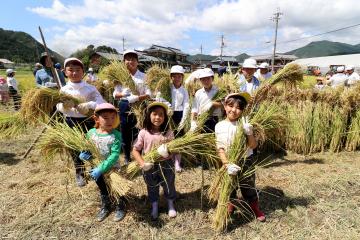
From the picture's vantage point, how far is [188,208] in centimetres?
320

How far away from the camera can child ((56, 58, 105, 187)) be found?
10.9 feet

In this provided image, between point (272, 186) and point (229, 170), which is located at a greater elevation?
point (229, 170)

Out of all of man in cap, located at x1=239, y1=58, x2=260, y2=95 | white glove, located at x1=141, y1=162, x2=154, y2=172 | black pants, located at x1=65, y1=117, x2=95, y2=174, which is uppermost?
man in cap, located at x1=239, y1=58, x2=260, y2=95

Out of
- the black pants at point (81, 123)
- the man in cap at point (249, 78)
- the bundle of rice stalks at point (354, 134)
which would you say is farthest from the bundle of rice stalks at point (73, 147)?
the bundle of rice stalks at point (354, 134)

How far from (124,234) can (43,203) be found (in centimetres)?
127

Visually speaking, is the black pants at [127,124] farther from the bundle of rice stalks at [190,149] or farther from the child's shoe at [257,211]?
the child's shoe at [257,211]

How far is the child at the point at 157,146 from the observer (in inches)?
112

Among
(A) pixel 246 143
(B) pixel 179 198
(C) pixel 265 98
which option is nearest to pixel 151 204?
(B) pixel 179 198

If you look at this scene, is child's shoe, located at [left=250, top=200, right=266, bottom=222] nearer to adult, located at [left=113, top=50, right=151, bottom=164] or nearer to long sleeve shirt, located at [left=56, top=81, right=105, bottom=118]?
adult, located at [left=113, top=50, right=151, bottom=164]

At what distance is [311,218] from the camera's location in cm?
300

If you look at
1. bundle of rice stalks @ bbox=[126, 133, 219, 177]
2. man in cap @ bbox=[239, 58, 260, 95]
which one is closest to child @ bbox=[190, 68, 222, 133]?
man in cap @ bbox=[239, 58, 260, 95]

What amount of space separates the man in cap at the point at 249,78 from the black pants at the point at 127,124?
5.77 feet

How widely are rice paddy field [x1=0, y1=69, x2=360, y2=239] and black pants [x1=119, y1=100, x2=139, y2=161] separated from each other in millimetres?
801

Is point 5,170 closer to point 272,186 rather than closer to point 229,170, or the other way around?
point 229,170
